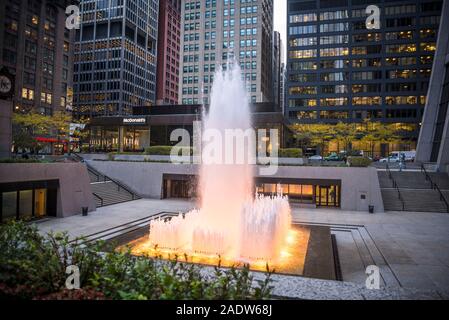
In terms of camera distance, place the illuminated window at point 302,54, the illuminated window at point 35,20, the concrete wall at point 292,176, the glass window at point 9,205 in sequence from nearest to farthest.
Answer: the glass window at point 9,205, the concrete wall at point 292,176, the illuminated window at point 35,20, the illuminated window at point 302,54

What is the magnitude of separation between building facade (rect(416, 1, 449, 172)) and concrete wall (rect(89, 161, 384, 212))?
21.3 metres

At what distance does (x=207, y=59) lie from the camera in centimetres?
10669

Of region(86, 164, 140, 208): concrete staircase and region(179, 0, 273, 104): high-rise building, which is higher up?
region(179, 0, 273, 104): high-rise building

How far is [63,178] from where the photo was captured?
23.0m

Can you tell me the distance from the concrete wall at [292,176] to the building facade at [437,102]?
21.3 meters

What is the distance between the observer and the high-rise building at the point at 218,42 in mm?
103750

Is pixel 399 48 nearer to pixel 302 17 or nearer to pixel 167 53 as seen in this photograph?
pixel 302 17

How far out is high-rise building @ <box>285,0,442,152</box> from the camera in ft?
291

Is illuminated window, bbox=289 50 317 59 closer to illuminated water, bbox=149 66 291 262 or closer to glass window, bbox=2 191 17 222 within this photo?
illuminated water, bbox=149 66 291 262

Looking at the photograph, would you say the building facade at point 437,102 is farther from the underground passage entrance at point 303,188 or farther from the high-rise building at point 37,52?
the high-rise building at point 37,52

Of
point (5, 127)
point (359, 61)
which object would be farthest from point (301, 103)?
point (5, 127)

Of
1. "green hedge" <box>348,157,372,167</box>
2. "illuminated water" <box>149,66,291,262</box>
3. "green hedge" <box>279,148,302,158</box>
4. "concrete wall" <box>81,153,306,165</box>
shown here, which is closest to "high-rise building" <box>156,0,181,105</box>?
"concrete wall" <box>81,153,306,165</box>

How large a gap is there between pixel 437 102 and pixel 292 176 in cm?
2917

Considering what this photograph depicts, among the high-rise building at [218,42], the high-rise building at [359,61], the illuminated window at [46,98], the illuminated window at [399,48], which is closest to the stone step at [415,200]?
the high-rise building at [359,61]
